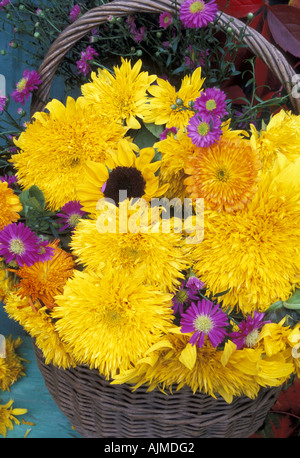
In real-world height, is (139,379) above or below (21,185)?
below

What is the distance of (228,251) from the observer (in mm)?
467

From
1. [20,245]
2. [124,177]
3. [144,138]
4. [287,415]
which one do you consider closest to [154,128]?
[144,138]

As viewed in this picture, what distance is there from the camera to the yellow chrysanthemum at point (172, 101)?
55cm

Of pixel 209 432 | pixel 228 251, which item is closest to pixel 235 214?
pixel 228 251

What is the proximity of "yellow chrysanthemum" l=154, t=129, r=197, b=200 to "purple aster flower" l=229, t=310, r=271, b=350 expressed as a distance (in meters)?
0.19

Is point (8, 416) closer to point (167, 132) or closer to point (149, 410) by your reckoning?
point (149, 410)

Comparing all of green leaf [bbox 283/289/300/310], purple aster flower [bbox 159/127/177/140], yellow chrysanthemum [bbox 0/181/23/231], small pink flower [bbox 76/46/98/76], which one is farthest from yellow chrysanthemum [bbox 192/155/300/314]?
small pink flower [bbox 76/46/98/76]

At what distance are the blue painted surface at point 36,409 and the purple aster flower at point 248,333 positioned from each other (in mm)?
435

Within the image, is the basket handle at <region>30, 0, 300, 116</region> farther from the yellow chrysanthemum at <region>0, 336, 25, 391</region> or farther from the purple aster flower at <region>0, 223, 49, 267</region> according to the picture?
the yellow chrysanthemum at <region>0, 336, 25, 391</region>

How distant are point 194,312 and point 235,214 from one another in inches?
4.5

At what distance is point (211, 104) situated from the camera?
47cm

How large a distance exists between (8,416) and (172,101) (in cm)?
60

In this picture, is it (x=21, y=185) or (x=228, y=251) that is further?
(x=21, y=185)

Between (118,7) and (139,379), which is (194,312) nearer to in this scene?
(139,379)
